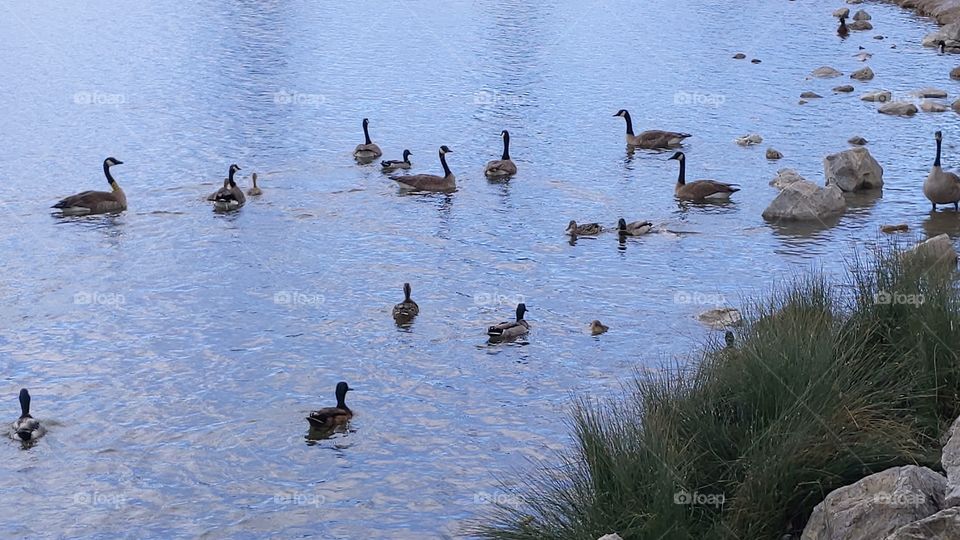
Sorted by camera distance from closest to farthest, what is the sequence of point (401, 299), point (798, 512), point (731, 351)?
point (798, 512)
point (731, 351)
point (401, 299)

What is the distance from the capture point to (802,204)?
21047 millimetres

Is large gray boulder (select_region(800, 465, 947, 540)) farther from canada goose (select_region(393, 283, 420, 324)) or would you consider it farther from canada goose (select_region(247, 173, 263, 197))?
canada goose (select_region(247, 173, 263, 197))

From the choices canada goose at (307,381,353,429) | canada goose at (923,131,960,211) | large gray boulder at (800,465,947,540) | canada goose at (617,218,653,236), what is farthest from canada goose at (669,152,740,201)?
large gray boulder at (800,465,947,540)

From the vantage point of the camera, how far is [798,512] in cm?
888

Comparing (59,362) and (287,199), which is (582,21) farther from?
(59,362)

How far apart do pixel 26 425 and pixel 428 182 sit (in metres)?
10.8

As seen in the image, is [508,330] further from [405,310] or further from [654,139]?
[654,139]

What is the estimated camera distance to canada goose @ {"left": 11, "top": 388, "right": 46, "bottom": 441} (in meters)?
13.5

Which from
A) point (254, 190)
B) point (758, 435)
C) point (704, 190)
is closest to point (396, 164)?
point (254, 190)

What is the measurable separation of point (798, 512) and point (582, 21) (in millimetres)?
38749

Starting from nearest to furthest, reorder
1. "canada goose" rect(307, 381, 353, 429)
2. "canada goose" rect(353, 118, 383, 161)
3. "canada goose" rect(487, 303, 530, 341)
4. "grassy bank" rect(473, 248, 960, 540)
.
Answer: "grassy bank" rect(473, 248, 960, 540), "canada goose" rect(307, 381, 353, 429), "canada goose" rect(487, 303, 530, 341), "canada goose" rect(353, 118, 383, 161)

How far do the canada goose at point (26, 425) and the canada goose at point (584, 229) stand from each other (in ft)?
31.5

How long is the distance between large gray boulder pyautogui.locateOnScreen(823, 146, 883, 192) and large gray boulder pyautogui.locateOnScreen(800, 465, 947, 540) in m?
15.2

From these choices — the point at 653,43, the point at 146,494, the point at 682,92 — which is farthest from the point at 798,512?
the point at 653,43
